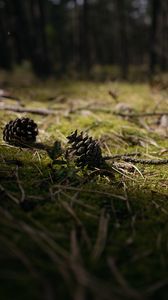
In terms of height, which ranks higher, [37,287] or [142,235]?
[142,235]

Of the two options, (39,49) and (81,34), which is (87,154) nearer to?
(39,49)

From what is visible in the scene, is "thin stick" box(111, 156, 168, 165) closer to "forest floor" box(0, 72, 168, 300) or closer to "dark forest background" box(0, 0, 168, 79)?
"forest floor" box(0, 72, 168, 300)

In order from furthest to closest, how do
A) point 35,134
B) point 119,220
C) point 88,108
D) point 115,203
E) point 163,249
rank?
point 88,108 → point 35,134 → point 115,203 → point 119,220 → point 163,249

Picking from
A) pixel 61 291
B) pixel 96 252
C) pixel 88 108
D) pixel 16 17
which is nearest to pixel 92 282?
pixel 61 291

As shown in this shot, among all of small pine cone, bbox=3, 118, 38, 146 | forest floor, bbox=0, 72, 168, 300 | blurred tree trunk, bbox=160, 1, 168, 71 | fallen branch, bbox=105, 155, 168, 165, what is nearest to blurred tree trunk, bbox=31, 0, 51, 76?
blurred tree trunk, bbox=160, 1, 168, 71

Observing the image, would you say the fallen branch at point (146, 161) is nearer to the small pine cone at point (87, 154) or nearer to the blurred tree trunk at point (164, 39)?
the small pine cone at point (87, 154)

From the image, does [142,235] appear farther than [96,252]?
Yes

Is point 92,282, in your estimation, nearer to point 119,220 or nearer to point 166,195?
point 119,220
